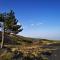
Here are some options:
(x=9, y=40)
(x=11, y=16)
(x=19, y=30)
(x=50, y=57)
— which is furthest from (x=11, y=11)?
(x=50, y=57)

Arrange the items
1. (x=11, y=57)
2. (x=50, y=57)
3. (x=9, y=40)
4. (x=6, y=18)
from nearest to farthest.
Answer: (x=11, y=57)
(x=50, y=57)
(x=9, y=40)
(x=6, y=18)

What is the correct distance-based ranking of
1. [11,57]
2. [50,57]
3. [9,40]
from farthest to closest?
1. [9,40]
2. [50,57]
3. [11,57]

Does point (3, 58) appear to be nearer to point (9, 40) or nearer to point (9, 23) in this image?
point (9, 40)

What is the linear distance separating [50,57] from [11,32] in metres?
29.4

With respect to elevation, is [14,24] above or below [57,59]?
above

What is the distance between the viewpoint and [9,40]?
4350 cm

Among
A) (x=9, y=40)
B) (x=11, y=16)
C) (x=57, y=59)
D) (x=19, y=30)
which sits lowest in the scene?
(x=57, y=59)

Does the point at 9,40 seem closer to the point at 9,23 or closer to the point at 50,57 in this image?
the point at 9,23

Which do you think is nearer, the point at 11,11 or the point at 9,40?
the point at 9,40

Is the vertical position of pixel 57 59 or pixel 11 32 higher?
pixel 11 32

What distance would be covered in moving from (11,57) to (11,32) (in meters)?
30.6

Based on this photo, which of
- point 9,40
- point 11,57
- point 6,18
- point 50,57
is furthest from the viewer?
point 6,18

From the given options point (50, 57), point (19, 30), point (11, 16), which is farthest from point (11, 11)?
point (50, 57)

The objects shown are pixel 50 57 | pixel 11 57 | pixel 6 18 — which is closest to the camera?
pixel 11 57
